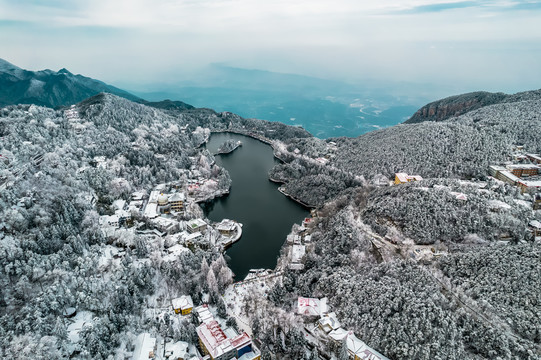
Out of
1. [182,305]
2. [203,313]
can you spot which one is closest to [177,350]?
[203,313]

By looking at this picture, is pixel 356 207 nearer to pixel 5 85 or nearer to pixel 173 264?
pixel 173 264

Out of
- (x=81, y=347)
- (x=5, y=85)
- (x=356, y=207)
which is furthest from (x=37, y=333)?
(x=5, y=85)

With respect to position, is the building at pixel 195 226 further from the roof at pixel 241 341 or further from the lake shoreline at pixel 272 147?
the lake shoreline at pixel 272 147

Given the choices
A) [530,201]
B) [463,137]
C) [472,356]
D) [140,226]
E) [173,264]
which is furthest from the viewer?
[463,137]

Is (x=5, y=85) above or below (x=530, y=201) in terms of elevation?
above

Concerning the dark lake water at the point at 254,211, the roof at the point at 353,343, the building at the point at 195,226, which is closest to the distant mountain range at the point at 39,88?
the dark lake water at the point at 254,211
